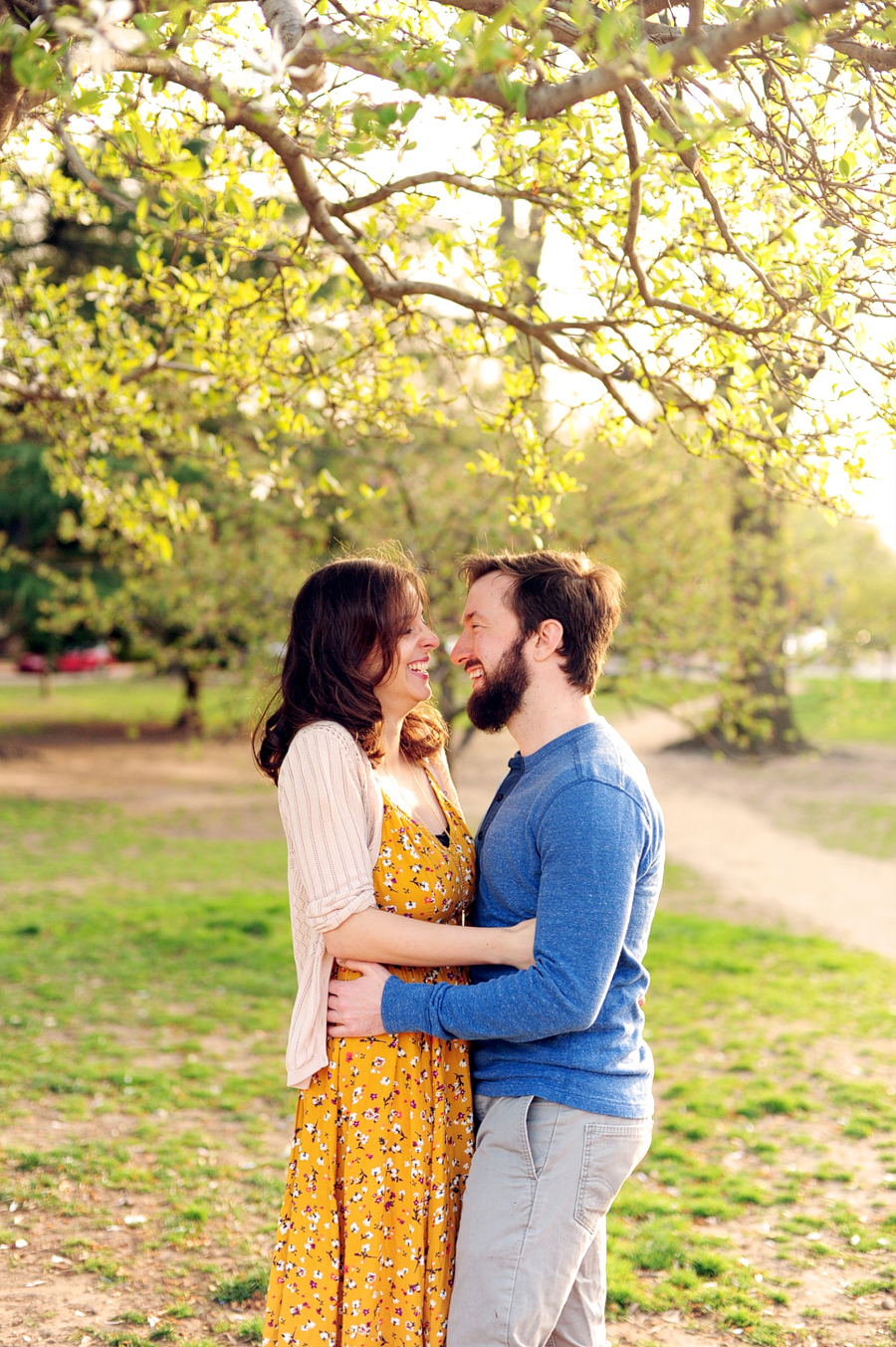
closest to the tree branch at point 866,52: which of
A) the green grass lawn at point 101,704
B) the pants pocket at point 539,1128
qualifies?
the pants pocket at point 539,1128

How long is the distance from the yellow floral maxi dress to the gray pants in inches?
3.3

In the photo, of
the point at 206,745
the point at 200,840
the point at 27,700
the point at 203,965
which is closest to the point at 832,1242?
the point at 203,965

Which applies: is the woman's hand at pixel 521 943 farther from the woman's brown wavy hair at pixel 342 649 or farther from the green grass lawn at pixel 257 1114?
the green grass lawn at pixel 257 1114

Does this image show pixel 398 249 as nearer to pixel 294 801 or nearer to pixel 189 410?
pixel 294 801

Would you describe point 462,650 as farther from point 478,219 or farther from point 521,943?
point 478,219

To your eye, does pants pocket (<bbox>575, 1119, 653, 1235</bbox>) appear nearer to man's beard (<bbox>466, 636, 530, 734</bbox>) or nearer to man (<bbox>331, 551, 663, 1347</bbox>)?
man (<bbox>331, 551, 663, 1347</bbox>)

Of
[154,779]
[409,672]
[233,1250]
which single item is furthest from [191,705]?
[409,672]

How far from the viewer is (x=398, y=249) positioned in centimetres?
417

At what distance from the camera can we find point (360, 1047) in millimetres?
2512

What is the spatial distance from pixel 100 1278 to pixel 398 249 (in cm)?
376

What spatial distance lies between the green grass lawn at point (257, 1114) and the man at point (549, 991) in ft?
5.76

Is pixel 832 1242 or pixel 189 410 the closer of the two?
pixel 832 1242

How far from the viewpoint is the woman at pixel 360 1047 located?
2449 mm

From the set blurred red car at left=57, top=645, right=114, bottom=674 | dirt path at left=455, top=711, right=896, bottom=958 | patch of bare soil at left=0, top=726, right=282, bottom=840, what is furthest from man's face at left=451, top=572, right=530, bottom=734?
blurred red car at left=57, top=645, right=114, bottom=674
